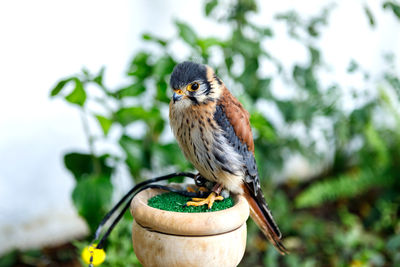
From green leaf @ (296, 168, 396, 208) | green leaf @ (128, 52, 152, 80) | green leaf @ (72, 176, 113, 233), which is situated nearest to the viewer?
green leaf @ (72, 176, 113, 233)

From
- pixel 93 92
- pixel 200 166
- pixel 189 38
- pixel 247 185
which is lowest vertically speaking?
pixel 247 185

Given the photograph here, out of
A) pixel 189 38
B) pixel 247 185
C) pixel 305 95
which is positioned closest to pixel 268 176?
pixel 305 95

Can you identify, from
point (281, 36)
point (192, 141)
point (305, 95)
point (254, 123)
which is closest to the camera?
point (192, 141)

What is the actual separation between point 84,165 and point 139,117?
1.33 ft

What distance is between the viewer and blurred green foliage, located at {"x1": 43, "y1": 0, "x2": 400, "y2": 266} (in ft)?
6.06

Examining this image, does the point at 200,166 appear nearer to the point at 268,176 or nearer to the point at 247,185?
the point at 247,185

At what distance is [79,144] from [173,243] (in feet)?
6.25

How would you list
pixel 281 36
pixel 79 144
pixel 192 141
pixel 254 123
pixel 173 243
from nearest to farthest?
pixel 173 243 → pixel 192 141 → pixel 254 123 → pixel 79 144 → pixel 281 36

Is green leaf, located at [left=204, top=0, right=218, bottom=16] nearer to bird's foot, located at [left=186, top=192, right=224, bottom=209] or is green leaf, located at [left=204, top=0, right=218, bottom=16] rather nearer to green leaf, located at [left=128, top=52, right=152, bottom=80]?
green leaf, located at [left=128, top=52, right=152, bottom=80]

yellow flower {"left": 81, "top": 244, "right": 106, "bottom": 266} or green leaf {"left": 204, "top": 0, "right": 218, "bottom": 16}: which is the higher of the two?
green leaf {"left": 204, "top": 0, "right": 218, "bottom": 16}

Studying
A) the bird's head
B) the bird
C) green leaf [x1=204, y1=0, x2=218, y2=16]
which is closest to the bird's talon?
the bird

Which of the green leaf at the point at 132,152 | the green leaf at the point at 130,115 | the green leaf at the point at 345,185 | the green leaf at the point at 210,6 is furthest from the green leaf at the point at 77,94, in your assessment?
the green leaf at the point at 345,185

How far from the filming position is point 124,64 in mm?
2500

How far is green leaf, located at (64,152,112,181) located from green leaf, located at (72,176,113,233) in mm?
127
